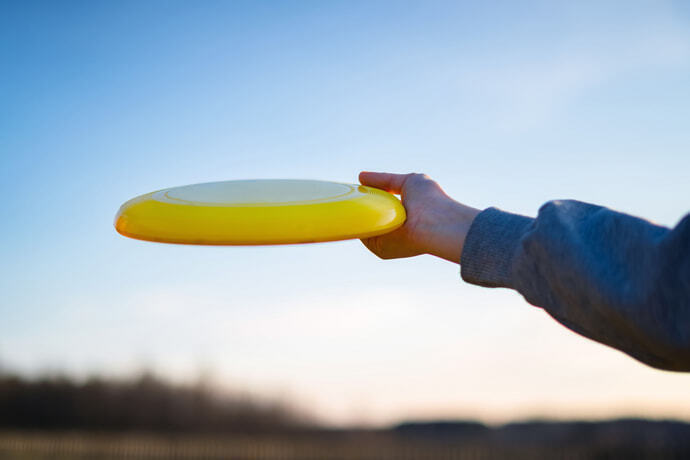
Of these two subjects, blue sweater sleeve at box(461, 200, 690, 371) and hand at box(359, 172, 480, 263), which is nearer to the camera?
blue sweater sleeve at box(461, 200, 690, 371)

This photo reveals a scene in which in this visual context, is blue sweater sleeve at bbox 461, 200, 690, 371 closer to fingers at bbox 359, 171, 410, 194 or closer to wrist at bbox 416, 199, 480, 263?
wrist at bbox 416, 199, 480, 263

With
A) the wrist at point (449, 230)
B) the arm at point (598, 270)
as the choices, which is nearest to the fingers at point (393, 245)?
the wrist at point (449, 230)

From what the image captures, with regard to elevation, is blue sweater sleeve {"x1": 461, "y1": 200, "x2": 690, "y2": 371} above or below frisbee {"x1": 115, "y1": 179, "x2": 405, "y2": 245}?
below

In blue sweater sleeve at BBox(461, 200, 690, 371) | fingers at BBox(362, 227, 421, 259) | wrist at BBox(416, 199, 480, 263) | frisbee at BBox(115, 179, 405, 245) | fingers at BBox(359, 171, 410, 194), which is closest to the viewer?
blue sweater sleeve at BBox(461, 200, 690, 371)

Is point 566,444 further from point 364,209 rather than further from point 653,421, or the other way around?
point 364,209

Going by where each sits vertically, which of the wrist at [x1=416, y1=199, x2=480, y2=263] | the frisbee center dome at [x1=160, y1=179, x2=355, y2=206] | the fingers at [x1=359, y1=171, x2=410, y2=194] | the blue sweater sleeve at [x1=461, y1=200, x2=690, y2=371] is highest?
the fingers at [x1=359, y1=171, x2=410, y2=194]

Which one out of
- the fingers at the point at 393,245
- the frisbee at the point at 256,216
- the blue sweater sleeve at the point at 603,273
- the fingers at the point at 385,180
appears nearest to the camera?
the blue sweater sleeve at the point at 603,273

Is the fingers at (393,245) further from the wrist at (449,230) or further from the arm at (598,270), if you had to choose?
the arm at (598,270)

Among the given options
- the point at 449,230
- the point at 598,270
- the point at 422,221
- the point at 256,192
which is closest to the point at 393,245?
the point at 422,221

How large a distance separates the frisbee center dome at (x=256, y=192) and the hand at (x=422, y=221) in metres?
0.22

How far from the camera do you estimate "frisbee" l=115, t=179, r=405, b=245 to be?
192cm

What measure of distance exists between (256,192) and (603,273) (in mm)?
A: 1245

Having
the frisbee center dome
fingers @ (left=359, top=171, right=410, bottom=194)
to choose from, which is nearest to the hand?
fingers @ (left=359, top=171, right=410, bottom=194)

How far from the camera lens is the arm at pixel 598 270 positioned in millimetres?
1361
